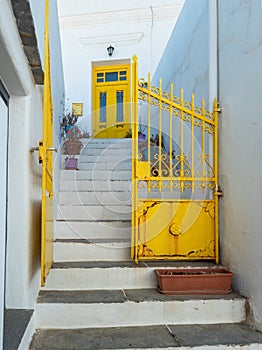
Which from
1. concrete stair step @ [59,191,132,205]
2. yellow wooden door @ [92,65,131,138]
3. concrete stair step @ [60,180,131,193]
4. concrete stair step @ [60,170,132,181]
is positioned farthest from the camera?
yellow wooden door @ [92,65,131,138]

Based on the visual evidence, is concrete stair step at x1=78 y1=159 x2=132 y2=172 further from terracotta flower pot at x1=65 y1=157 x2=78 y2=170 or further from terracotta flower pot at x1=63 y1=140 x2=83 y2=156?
terracotta flower pot at x1=63 y1=140 x2=83 y2=156

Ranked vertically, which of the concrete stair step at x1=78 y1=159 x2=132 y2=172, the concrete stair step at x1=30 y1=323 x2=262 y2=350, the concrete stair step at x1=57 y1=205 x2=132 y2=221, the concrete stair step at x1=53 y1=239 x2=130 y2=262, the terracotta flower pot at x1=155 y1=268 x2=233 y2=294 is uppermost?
the concrete stair step at x1=78 y1=159 x2=132 y2=172

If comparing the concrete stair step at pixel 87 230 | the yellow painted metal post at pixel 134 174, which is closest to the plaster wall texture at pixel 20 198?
the yellow painted metal post at pixel 134 174

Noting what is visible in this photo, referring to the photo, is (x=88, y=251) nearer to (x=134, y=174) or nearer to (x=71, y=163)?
(x=134, y=174)

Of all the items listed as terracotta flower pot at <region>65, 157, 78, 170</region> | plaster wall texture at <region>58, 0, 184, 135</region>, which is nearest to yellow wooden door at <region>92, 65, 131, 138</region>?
plaster wall texture at <region>58, 0, 184, 135</region>

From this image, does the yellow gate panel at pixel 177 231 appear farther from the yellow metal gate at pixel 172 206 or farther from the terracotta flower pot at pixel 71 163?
the terracotta flower pot at pixel 71 163

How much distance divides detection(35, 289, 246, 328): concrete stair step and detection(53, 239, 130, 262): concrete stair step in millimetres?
496

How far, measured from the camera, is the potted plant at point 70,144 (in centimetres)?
517

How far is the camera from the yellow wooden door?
7.91m

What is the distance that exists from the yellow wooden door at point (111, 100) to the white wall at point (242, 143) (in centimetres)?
501

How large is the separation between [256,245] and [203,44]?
2166 mm

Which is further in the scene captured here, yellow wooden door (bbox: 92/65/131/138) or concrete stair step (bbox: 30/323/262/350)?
yellow wooden door (bbox: 92/65/131/138)

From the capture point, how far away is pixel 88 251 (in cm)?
297

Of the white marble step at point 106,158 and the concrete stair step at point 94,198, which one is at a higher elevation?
the white marble step at point 106,158
